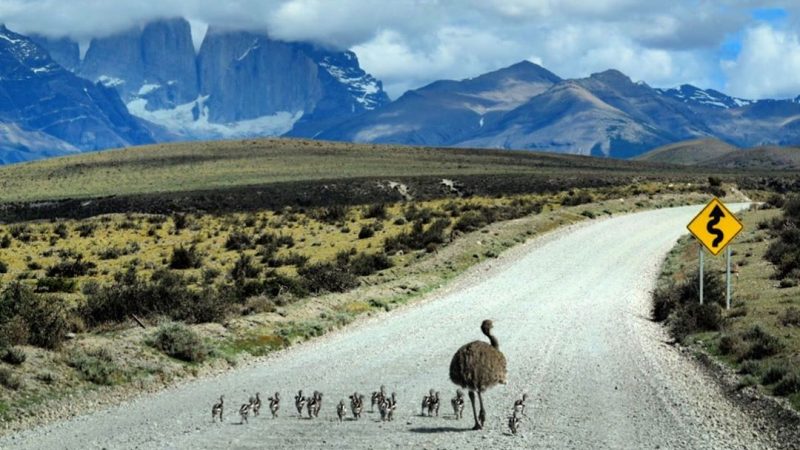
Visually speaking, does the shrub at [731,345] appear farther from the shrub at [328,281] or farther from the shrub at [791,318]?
the shrub at [328,281]

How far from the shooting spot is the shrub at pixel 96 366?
1451cm

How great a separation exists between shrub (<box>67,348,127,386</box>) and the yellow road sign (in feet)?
47.9

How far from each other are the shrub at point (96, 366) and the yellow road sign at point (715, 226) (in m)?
14.6

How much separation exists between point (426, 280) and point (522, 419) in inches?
689

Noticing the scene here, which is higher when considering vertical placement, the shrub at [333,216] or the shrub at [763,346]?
the shrub at [333,216]

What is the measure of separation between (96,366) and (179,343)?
1.91 m

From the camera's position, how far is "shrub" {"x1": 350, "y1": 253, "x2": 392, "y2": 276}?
102 feet

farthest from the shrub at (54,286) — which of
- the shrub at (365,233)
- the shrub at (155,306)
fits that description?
the shrub at (365,233)

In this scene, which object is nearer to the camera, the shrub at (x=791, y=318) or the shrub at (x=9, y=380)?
the shrub at (x=9, y=380)

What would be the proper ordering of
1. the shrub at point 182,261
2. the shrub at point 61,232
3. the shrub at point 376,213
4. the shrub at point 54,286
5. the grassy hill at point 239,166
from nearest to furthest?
the shrub at point 54,286, the shrub at point 182,261, the shrub at point 61,232, the shrub at point 376,213, the grassy hill at point 239,166

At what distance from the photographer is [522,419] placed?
12.5m

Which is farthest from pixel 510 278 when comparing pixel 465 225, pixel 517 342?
pixel 465 225

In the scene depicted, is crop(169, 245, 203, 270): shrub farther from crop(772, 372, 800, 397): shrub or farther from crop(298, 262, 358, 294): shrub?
crop(772, 372, 800, 397): shrub

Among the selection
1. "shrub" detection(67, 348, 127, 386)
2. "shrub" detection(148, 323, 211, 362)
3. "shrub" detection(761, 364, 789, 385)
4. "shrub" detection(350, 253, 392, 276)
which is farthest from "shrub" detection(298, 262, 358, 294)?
"shrub" detection(761, 364, 789, 385)
